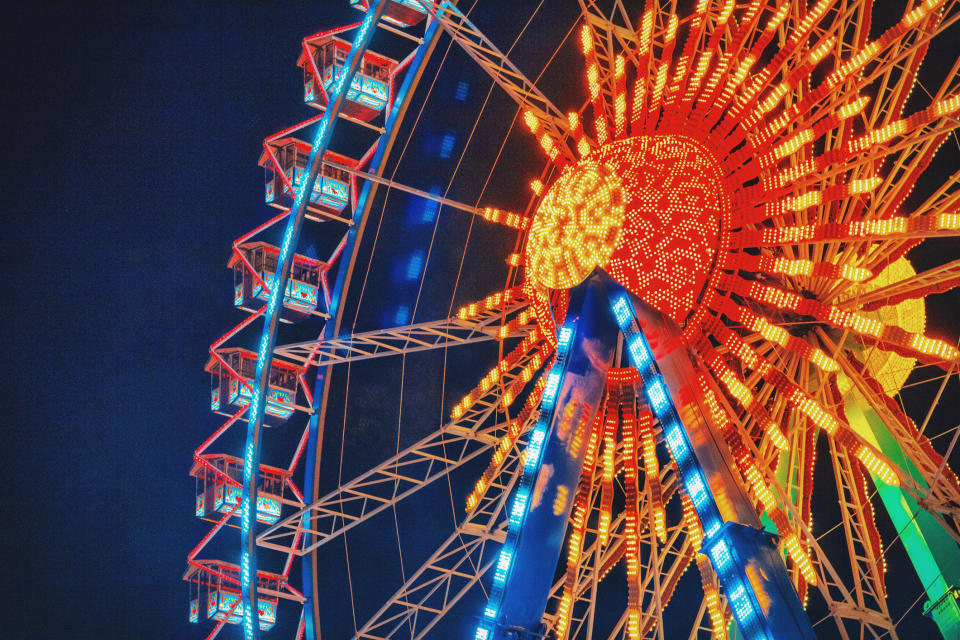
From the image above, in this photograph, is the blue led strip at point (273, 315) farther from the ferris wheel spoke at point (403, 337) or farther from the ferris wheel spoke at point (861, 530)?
the ferris wheel spoke at point (861, 530)

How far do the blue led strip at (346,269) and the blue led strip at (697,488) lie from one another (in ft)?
17.1

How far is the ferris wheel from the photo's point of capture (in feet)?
38.5

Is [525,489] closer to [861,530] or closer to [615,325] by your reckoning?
[615,325]

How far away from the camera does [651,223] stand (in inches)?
494

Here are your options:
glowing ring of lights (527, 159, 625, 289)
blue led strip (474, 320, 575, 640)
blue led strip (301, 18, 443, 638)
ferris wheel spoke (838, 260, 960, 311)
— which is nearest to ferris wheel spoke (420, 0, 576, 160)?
blue led strip (301, 18, 443, 638)

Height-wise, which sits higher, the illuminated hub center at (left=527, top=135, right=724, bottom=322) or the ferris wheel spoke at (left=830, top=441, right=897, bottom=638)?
the illuminated hub center at (left=527, top=135, right=724, bottom=322)

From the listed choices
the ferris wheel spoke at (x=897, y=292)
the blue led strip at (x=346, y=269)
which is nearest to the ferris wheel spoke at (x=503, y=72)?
the blue led strip at (x=346, y=269)

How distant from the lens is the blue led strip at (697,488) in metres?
9.45

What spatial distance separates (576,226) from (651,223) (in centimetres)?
105

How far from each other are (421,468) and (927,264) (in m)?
11.8

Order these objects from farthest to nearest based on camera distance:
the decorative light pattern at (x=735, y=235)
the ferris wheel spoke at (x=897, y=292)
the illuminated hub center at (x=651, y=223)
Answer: the ferris wheel spoke at (x=897, y=292) → the illuminated hub center at (x=651, y=223) → the decorative light pattern at (x=735, y=235)

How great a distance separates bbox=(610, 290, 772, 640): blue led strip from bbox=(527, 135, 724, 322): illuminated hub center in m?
0.52

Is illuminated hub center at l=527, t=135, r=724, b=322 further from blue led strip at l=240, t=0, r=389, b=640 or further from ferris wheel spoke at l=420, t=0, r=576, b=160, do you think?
blue led strip at l=240, t=0, r=389, b=640

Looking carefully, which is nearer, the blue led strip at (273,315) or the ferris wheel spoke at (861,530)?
the ferris wheel spoke at (861,530)
